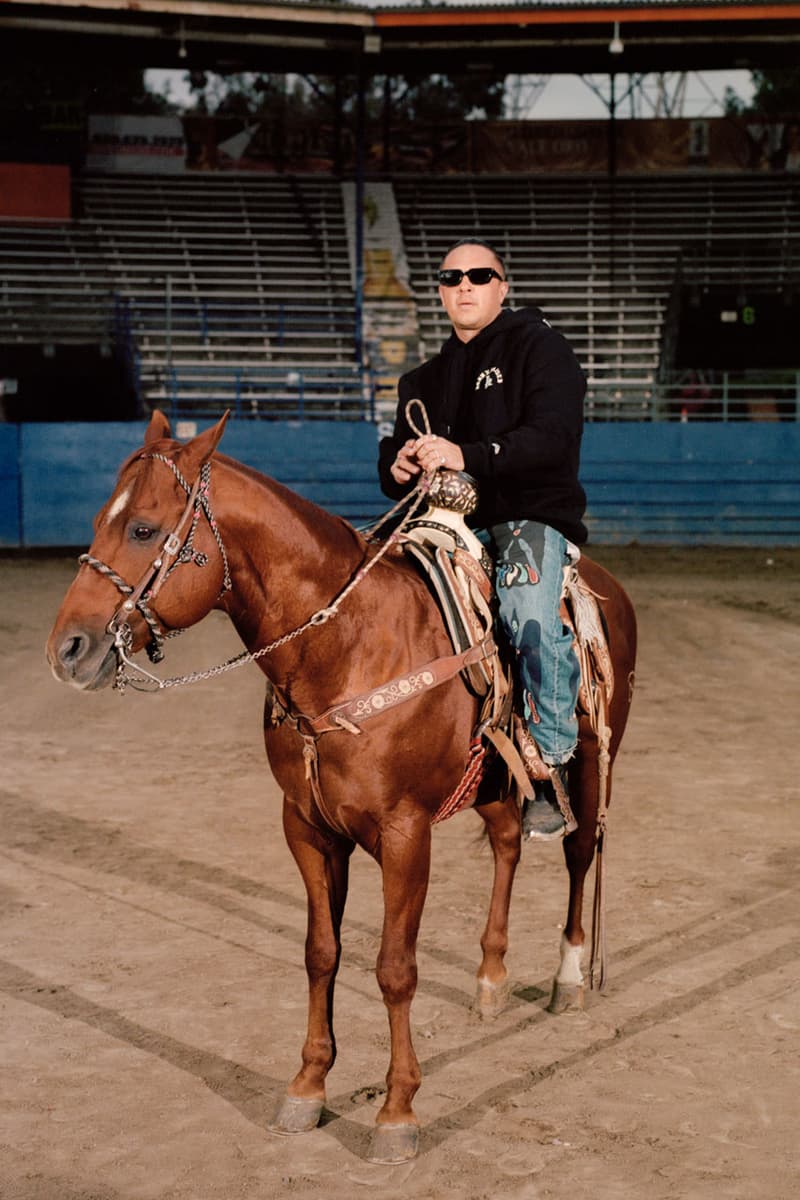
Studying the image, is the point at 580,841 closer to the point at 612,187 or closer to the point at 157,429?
the point at 157,429

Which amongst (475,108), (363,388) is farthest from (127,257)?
(475,108)

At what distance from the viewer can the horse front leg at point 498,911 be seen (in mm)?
4531

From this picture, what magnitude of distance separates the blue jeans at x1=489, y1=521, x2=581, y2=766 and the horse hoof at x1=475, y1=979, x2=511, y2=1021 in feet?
Result: 2.70

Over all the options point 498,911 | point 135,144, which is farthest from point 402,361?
point 498,911

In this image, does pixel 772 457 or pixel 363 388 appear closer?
pixel 772 457

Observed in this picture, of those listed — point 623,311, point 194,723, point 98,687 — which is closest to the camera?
point 98,687

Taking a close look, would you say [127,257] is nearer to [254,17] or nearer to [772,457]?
[254,17]

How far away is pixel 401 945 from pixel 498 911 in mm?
1053

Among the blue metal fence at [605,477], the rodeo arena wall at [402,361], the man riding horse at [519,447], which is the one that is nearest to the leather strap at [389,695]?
the man riding horse at [519,447]

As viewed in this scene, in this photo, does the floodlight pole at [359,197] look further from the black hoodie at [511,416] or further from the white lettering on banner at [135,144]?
the black hoodie at [511,416]

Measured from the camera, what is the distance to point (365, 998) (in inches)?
184

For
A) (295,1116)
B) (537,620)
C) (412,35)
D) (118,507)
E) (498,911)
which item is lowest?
(295,1116)

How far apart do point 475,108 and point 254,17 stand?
23.1m

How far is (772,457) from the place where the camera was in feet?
68.4
